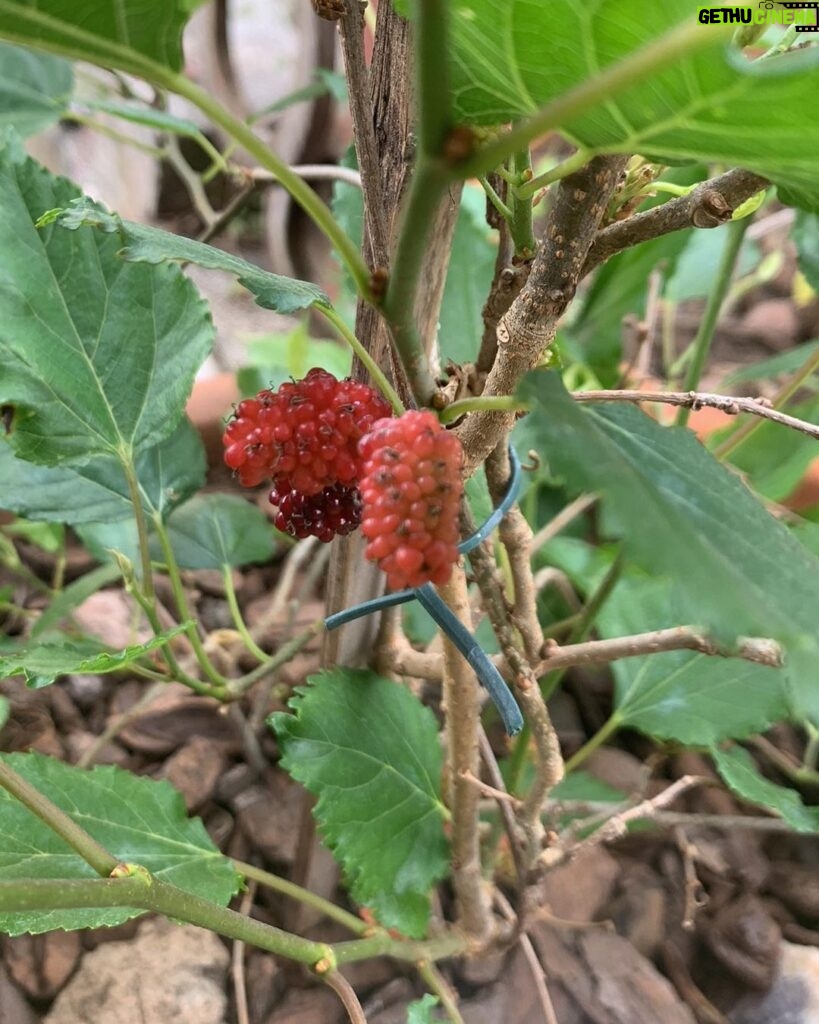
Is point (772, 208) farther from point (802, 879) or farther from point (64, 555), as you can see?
point (64, 555)

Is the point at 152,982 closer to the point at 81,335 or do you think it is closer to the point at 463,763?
the point at 463,763

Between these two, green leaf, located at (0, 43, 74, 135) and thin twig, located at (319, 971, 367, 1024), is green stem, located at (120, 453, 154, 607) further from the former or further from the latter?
green leaf, located at (0, 43, 74, 135)

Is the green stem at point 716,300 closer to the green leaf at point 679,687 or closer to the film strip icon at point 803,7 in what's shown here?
the green leaf at point 679,687

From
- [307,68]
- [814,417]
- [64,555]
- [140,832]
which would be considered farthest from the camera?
[307,68]

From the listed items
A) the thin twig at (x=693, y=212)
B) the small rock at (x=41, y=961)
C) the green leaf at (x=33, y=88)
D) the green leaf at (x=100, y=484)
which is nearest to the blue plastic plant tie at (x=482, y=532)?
the thin twig at (x=693, y=212)

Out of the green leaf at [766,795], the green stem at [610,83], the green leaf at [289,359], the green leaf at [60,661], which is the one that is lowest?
the green leaf at [766,795]

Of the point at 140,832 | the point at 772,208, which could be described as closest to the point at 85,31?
the point at 140,832

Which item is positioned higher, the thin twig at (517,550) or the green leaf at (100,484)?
the green leaf at (100,484)
